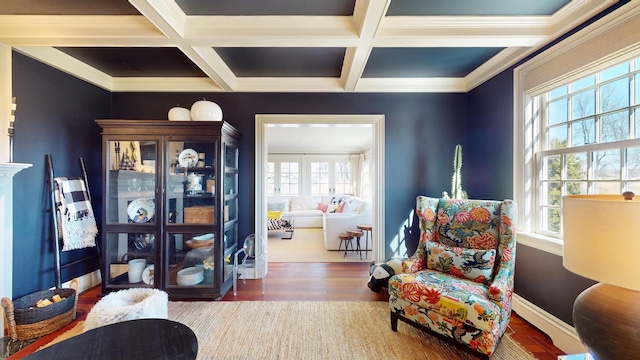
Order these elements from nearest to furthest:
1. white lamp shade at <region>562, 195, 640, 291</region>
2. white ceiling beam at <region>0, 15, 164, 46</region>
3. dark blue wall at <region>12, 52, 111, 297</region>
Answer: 1. white lamp shade at <region>562, 195, 640, 291</region>
2. white ceiling beam at <region>0, 15, 164, 46</region>
3. dark blue wall at <region>12, 52, 111, 297</region>

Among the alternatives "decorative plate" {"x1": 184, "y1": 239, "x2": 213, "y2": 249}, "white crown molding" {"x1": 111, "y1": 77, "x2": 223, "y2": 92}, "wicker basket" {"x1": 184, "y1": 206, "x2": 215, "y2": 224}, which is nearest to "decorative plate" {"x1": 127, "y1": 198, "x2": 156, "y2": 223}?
"wicker basket" {"x1": 184, "y1": 206, "x2": 215, "y2": 224}

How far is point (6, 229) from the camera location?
203 cm

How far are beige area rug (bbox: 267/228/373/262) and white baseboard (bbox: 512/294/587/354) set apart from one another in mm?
1980

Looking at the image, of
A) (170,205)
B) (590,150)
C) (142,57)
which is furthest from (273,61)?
(590,150)

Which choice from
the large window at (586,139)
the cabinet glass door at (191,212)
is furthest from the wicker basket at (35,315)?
the large window at (586,139)

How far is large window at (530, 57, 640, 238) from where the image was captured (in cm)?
162

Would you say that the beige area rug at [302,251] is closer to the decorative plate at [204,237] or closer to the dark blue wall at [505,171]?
the decorative plate at [204,237]

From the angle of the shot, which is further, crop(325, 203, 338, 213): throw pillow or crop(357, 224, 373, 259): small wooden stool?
crop(325, 203, 338, 213): throw pillow

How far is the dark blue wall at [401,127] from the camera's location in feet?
10.4

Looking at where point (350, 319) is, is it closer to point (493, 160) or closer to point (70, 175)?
point (493, 160)

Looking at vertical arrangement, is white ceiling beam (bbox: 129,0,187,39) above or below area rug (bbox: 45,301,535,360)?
above

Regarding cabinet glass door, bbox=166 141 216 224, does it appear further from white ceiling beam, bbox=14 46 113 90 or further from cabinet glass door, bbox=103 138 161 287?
white ceiling beam, bbox=14 46 113 90

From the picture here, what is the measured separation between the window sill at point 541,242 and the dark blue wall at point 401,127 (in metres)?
1.02

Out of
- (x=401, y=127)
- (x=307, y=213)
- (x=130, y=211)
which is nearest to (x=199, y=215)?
(x=130, y=211)
